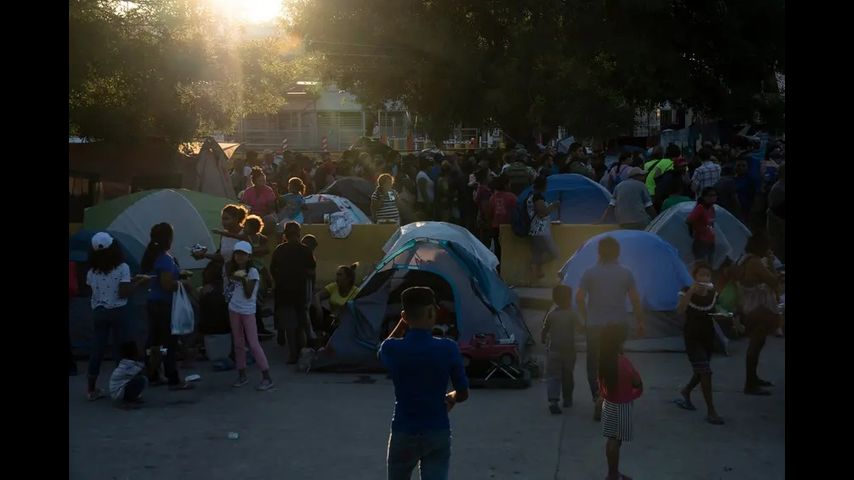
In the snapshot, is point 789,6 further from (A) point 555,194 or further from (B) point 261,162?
(B) point 261,162

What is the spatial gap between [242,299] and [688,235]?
243 inches

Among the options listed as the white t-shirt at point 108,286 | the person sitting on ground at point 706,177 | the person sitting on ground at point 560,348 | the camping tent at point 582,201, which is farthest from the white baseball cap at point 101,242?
the person sitting on ground at point 706,177

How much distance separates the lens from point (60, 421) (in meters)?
4.68

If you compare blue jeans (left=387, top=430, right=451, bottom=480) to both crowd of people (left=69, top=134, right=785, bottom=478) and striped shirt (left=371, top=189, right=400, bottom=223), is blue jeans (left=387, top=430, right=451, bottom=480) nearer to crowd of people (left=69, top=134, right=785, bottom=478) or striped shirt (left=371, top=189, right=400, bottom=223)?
crowd of people (left=69, top=134, right=785, bottom=478)

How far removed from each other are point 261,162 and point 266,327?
17127 mm

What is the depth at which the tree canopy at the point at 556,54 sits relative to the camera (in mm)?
30250

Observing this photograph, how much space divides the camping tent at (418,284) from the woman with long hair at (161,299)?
151cm

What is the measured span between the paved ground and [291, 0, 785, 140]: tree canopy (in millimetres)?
20250

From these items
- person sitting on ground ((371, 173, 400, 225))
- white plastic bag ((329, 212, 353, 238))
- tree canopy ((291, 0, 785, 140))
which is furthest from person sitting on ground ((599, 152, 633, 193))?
tree canopy ((291, 0, 785, 140))

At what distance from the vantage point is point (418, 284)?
11.6m

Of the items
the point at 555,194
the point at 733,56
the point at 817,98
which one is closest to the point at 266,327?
the point at 555,194

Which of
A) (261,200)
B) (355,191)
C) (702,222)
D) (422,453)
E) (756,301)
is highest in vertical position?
(355,191)

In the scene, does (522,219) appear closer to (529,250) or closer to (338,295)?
(529,250)

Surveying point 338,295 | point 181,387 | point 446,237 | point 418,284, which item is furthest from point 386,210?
point 181,387
